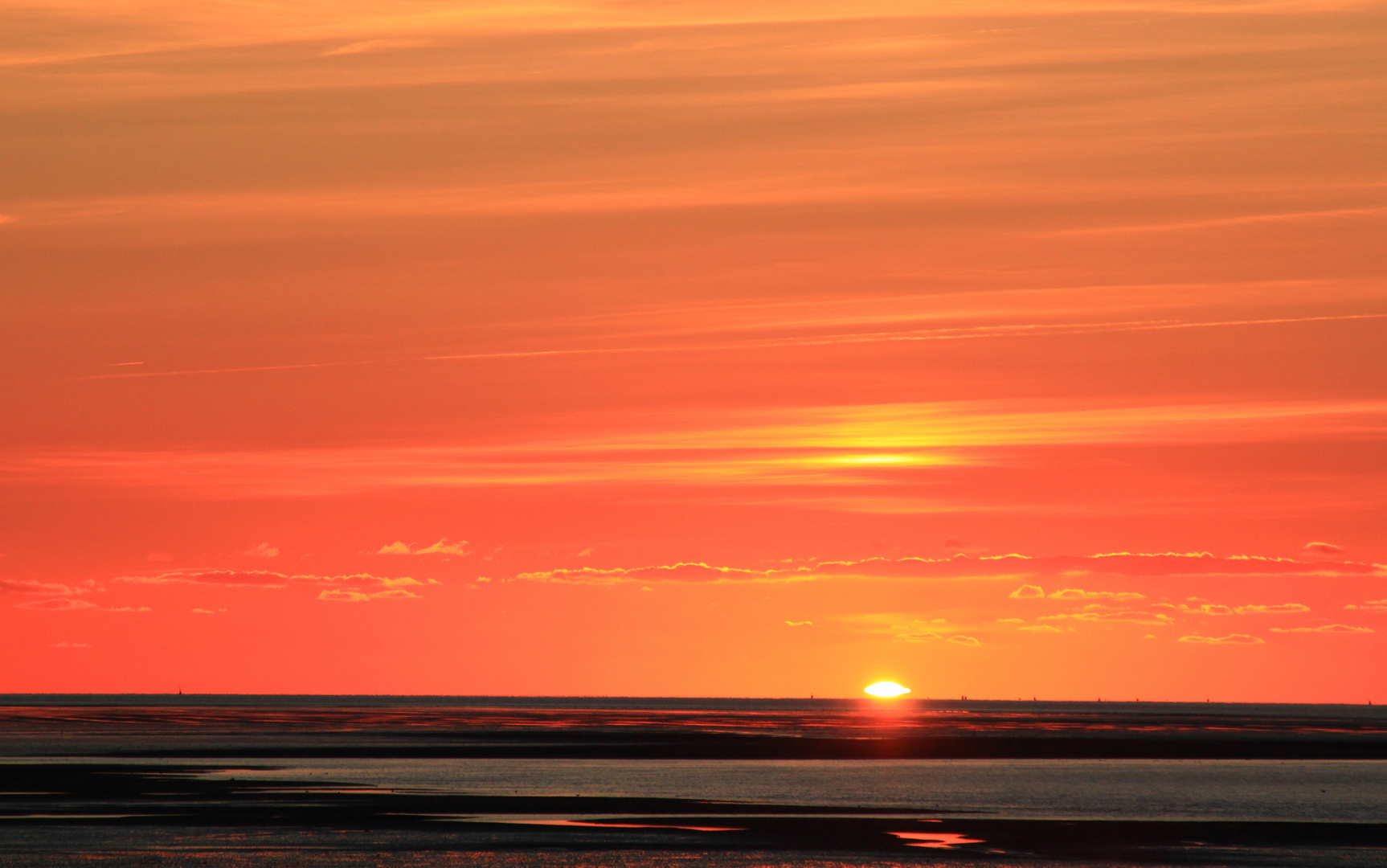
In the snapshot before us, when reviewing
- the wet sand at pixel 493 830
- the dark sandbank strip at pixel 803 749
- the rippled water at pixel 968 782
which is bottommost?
the wet sand at pixel 493 830

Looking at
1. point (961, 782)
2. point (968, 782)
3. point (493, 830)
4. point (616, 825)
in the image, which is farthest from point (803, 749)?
point (493, 830)

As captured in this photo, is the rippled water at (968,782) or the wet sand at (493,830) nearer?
the wet sand at (493,830)

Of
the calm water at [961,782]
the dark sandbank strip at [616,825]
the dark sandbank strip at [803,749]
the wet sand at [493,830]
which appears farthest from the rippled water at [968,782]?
the dark sandbank strip at [803,749]

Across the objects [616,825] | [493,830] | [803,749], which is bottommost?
[493,830]

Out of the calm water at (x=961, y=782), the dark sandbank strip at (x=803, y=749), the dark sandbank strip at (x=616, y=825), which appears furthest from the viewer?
the dark sandbank strip at (x=803, y=749)

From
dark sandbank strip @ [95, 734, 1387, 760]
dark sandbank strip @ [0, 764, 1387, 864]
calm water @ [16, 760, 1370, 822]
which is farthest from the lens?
dark sandbank strip @ [95, 734, 1387, 760]

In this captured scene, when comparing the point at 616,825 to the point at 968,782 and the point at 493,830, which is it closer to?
the point at 493,830

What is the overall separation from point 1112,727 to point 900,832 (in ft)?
452

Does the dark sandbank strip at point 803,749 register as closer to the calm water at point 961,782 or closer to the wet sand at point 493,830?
the calm water at point 961,782

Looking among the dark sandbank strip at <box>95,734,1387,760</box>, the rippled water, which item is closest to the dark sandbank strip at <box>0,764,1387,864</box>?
the rippled water

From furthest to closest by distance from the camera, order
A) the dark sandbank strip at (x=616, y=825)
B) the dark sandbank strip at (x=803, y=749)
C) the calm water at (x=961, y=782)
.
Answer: the dark sandbank strip at (x=803, y=749)
the calm water at (x=961, y=782)
the dark sandbank strip at (x=616, y=825)

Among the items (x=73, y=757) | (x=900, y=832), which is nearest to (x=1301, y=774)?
(x=900, y=832)

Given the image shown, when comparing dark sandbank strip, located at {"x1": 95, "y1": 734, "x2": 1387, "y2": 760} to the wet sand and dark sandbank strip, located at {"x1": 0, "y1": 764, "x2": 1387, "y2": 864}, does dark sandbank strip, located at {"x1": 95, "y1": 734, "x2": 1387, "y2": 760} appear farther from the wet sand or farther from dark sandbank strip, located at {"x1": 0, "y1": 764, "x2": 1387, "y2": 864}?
dark sandbank strip, located at {"x1": 0, "y1": 764, "x2": 1387, "y2": 864}

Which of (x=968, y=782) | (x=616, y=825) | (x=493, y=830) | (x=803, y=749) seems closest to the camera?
(x=493, y=830)
